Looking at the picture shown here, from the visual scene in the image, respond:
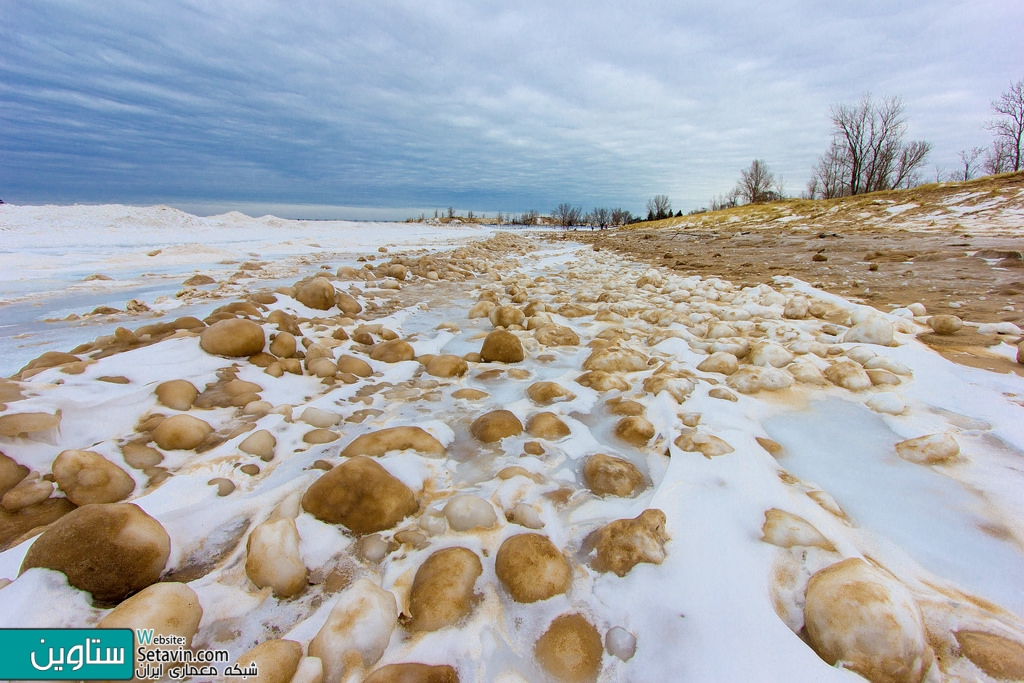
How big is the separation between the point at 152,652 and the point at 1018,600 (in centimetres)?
170

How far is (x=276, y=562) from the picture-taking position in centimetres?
91

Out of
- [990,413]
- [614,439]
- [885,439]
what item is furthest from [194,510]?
[990,413]

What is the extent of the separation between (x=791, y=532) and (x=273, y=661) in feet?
3.65

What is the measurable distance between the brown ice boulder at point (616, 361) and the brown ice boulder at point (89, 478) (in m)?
1.87

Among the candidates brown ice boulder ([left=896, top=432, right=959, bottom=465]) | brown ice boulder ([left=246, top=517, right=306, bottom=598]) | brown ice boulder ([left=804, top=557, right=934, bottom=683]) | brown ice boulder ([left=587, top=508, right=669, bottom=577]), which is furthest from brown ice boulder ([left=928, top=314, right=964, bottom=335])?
brown ice boulder ([left=246, top=517, right=306, bottom=598])

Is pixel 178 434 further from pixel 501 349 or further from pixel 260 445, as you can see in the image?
pixel 501 349

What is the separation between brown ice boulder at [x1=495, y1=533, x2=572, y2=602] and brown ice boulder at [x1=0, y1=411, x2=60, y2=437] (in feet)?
4.66

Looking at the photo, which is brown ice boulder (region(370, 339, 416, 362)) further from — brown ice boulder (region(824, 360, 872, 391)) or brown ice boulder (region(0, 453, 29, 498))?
brown ice boulder (region(824, 360, 872, 391))

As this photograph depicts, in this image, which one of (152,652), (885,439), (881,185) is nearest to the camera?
(152,652)

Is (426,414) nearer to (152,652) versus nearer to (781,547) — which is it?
(152,652)

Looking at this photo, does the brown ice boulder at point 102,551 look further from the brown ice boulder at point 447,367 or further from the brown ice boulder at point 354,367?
the brown ice boulder at point 447,367

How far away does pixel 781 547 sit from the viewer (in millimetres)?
948

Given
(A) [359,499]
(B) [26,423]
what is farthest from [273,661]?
(B) [26,423]

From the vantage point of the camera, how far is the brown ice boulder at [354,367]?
210cm
